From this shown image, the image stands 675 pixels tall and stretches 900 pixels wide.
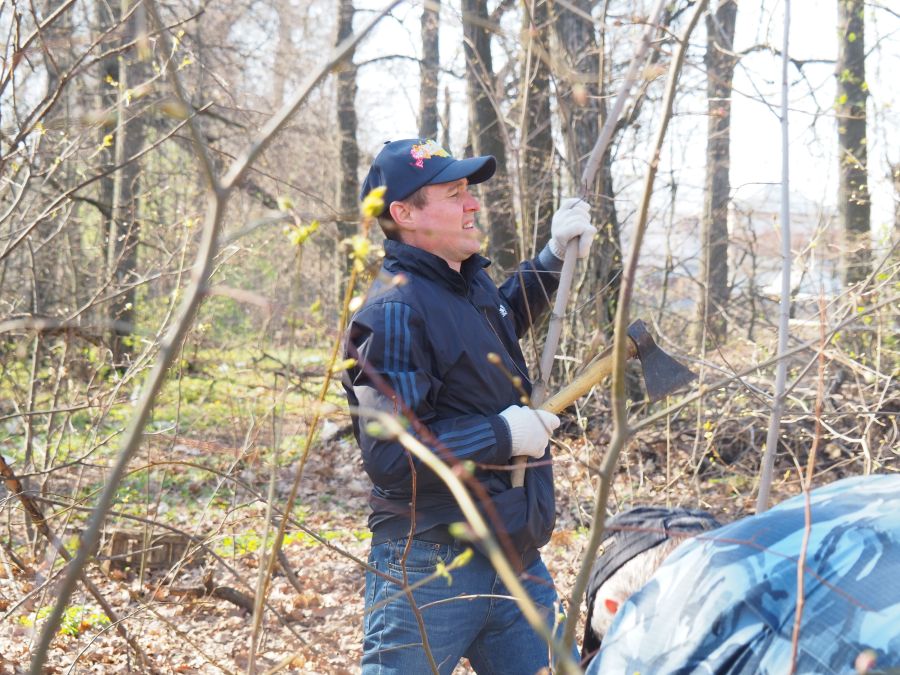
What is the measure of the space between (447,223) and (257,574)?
3064 mm

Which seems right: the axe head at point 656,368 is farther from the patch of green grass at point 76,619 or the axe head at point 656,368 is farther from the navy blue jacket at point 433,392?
the patch of green grass at point 76,619

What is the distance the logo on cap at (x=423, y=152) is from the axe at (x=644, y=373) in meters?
0.77

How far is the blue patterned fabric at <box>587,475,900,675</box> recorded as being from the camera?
145 cm

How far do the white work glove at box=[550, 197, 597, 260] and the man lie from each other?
320mm

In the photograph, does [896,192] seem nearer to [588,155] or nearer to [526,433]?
[588,155]

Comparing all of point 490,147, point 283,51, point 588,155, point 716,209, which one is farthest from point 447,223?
point 283,51

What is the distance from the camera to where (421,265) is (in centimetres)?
251

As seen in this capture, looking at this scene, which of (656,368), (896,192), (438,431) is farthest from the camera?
(896,192)

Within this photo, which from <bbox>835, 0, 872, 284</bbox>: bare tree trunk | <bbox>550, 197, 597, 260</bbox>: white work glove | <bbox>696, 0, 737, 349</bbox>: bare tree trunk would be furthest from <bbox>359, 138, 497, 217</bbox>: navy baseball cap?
<bbox>835, 0, 872, 284</bbox>: bare tree trunk

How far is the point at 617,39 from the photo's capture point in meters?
5.97

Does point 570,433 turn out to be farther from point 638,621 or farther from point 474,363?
point 638,621

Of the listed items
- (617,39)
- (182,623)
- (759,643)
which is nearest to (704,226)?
(617,39)

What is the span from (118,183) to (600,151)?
8.72m

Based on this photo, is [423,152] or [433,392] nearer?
[433,392]
